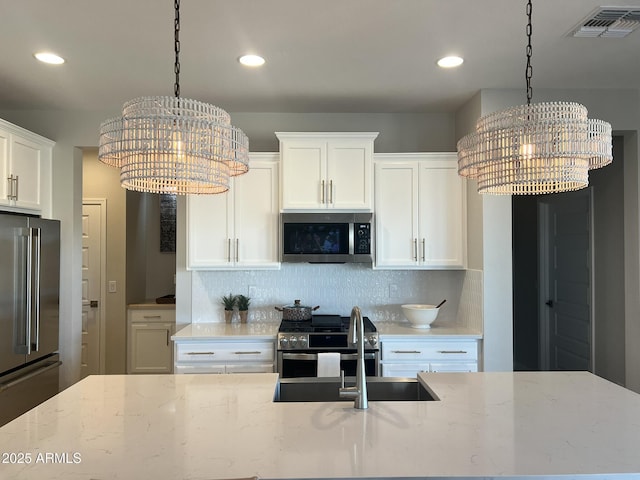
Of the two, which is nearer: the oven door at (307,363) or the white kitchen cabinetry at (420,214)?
the oven door at (307,363)

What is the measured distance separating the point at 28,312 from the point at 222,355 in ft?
4.42

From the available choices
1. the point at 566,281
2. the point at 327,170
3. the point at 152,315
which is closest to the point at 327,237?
the point at 327,170

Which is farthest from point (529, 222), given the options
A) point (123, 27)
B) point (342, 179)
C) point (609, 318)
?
point (123, 27)

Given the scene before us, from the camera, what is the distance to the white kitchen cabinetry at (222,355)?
3314mm

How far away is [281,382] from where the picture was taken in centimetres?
213

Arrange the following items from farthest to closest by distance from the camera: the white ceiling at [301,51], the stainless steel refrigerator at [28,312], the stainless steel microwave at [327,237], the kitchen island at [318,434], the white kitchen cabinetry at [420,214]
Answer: the white kitchen cabinetry at [420,214]
the stainless steel microwave at [327,237]
the stainless steel refrigerator at [28,312]
the white ceiling at [301,51]
the kitchen island at [318,434]

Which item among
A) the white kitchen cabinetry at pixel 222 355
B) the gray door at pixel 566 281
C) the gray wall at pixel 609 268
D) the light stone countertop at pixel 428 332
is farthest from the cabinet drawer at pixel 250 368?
the gray door at pixel 566 281

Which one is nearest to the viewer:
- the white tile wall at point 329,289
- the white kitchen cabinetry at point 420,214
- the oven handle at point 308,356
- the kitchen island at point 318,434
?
the kitchen island at point 318,434

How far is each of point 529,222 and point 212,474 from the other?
501 centimetres

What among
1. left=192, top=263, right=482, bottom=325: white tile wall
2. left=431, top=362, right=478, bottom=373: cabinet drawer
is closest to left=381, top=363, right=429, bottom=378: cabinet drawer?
left=431, top=362, right=478, bottom=373: cabinet drawer

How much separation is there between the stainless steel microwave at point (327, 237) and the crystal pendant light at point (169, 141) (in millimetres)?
1851

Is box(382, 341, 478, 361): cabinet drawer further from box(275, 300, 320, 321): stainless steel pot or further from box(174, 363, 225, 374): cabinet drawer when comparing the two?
box(174, 363, 225, 374): cabinet drawer

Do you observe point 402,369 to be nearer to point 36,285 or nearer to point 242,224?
point 242,224

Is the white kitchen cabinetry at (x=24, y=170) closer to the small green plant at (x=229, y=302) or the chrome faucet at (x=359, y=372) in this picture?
the small green plant at (x=229, y=302)
